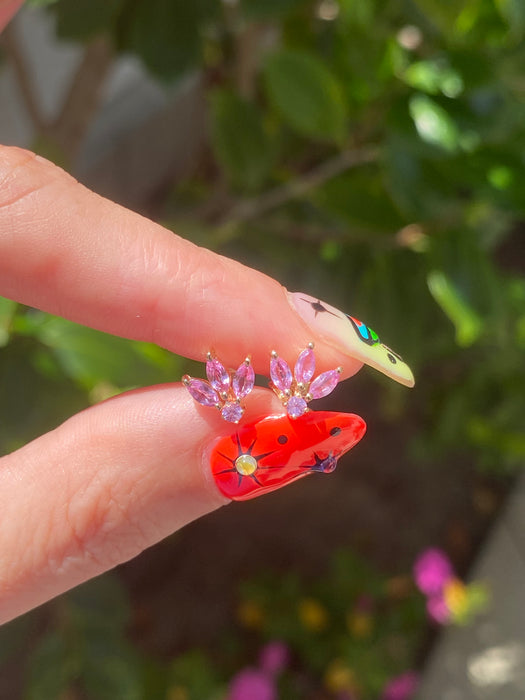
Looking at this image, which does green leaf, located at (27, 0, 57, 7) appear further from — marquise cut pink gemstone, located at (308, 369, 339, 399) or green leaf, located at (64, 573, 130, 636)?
green leaf, located at (64, 573, 130, 636)

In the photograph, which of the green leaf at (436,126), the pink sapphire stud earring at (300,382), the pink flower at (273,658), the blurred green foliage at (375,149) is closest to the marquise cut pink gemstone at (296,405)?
the pink sapphire stud earring at (300,382)

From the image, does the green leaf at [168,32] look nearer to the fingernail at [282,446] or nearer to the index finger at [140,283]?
the index finger at [140,283]

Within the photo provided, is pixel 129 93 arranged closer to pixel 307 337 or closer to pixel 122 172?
pixel 122 172

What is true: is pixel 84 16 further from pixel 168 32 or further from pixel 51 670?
pixel 51 670

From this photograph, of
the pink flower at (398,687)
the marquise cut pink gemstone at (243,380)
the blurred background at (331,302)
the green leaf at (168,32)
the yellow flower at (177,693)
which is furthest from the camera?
the pink flower at (398,687)

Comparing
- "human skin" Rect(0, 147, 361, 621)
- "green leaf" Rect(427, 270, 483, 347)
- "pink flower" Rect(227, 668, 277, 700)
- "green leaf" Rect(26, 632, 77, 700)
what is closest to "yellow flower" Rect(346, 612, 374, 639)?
"pink flower" Rect(227, 668, 277, 700)

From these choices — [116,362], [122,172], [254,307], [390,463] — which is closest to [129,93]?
[122,172]

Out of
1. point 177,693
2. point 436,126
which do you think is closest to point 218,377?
point 436,126
